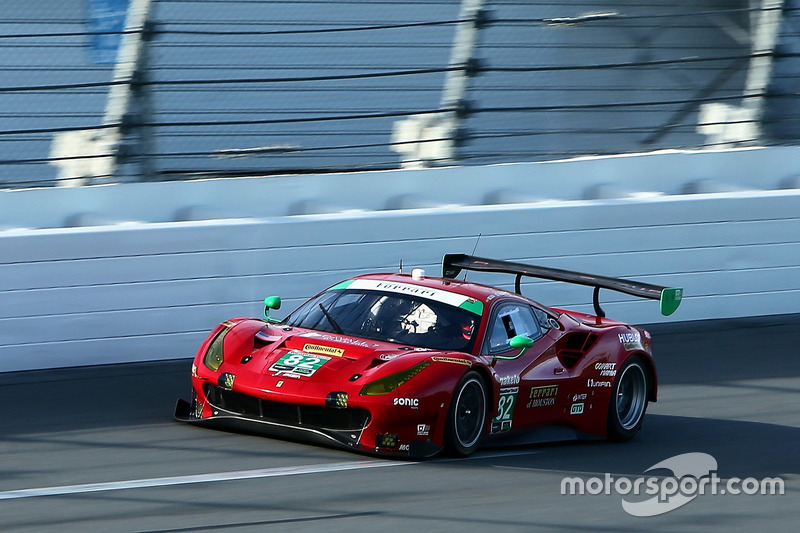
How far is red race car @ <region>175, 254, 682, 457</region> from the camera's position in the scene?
629 centimetres

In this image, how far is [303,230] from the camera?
9.41 meters

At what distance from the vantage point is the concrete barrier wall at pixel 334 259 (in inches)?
336

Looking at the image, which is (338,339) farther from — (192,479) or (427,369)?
(192,479)

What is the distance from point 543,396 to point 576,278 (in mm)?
840

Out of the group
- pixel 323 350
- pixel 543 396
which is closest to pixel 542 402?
pixel 543 396

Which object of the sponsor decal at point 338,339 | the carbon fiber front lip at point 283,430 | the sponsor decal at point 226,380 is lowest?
the carbon fiber front lip at point 283,430

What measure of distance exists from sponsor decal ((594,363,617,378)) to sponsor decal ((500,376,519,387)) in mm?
824

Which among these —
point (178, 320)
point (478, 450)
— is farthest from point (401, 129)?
point (478, 450)

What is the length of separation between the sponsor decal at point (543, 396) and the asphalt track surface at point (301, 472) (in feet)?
0.87

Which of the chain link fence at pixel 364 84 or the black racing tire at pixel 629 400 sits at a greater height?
the chain link fence at pixel 364 84

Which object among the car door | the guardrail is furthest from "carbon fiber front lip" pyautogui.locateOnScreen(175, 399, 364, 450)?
the guardrail

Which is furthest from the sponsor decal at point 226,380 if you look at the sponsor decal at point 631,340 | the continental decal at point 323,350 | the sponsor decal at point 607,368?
the sponsor decal at point 631,340

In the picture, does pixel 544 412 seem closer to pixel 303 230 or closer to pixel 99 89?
pixel 303 230

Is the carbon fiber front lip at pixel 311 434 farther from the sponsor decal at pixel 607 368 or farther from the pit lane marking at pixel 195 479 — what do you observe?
the sponsor decal at pixel 607 368
